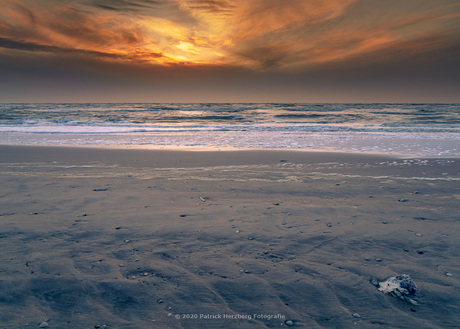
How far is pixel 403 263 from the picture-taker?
10.5ft

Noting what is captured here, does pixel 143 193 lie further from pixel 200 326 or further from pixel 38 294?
pixel 200 326

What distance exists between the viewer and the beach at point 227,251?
2486 millimetres

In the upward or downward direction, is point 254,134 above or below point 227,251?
above

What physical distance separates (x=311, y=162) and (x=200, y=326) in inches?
295

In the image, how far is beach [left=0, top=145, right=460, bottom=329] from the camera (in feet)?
8.16

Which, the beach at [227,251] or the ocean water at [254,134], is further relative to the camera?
the ocean water at [254,134]

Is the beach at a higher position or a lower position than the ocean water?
lower

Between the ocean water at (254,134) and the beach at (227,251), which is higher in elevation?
the ocean water at (254,134)

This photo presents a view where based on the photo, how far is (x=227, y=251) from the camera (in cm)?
350

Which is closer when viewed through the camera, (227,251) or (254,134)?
(227,251)

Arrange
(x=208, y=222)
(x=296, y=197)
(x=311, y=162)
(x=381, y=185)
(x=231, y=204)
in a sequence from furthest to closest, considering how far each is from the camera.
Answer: (x=311, y=162), (x=381, y=185), (x=296, y=197), (x=231, y=204), (x=208, y=222)

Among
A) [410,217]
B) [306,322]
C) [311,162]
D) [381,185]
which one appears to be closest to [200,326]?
[306,322]

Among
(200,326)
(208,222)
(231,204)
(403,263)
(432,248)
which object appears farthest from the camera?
(231,204)

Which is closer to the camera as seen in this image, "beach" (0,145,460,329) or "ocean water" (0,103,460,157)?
"beach" (0,145,460,329)
